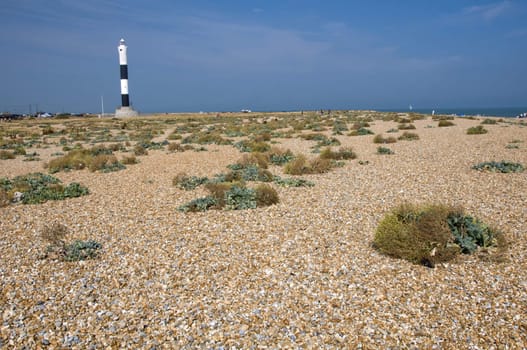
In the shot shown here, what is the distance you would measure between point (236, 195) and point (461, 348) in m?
6.34

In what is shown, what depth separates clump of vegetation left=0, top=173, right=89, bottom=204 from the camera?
1082cm

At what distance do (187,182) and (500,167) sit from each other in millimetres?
9584

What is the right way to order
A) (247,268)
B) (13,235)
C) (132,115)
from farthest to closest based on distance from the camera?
(132,115) < (13,235) < (247,268)

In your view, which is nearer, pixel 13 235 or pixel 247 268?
pixel 247 268

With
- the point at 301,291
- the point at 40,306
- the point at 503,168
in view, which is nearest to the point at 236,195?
the point at 301,291

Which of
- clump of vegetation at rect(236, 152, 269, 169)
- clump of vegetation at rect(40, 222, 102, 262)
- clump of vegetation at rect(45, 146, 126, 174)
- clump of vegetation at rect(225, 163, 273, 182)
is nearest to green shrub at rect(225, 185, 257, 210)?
clump of vegetation at rect(225, 163, 273, 182)

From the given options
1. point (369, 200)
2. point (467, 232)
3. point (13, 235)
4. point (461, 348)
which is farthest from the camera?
point (369, 200)

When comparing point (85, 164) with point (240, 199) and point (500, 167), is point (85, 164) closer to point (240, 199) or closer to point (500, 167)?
point (240, 199)

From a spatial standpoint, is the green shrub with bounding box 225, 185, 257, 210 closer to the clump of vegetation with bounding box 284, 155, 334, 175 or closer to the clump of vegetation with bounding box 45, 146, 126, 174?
the clump of vegetation with bounding box 284, 155, 334, 175

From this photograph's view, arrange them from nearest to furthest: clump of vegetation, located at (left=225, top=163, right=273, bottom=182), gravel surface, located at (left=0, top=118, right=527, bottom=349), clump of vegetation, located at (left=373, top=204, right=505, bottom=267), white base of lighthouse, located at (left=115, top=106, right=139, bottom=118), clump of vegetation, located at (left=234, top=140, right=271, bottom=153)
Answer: gravel surface, located at (left=0, top=118, right=527, bottom=349) → clump of vegetation, located at (left=373, top=204, right=505, bottom=267) → clump of vegetation, located at (left=225, top=163, right=273, bottom=182) → clump of vegetation, located at (left=234, top=140, right=271, bottom=153) → white base of lighthouse, located at (left=115, top=106, right=139, bottom=118)

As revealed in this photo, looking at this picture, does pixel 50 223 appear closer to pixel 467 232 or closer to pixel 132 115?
pixel 467 232

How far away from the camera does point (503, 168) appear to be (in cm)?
1199

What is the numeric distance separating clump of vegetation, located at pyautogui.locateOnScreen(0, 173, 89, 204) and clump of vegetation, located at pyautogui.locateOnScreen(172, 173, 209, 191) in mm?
2594

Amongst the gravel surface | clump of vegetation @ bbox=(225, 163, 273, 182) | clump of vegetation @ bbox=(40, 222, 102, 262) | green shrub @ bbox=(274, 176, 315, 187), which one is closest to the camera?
the gravel surface
